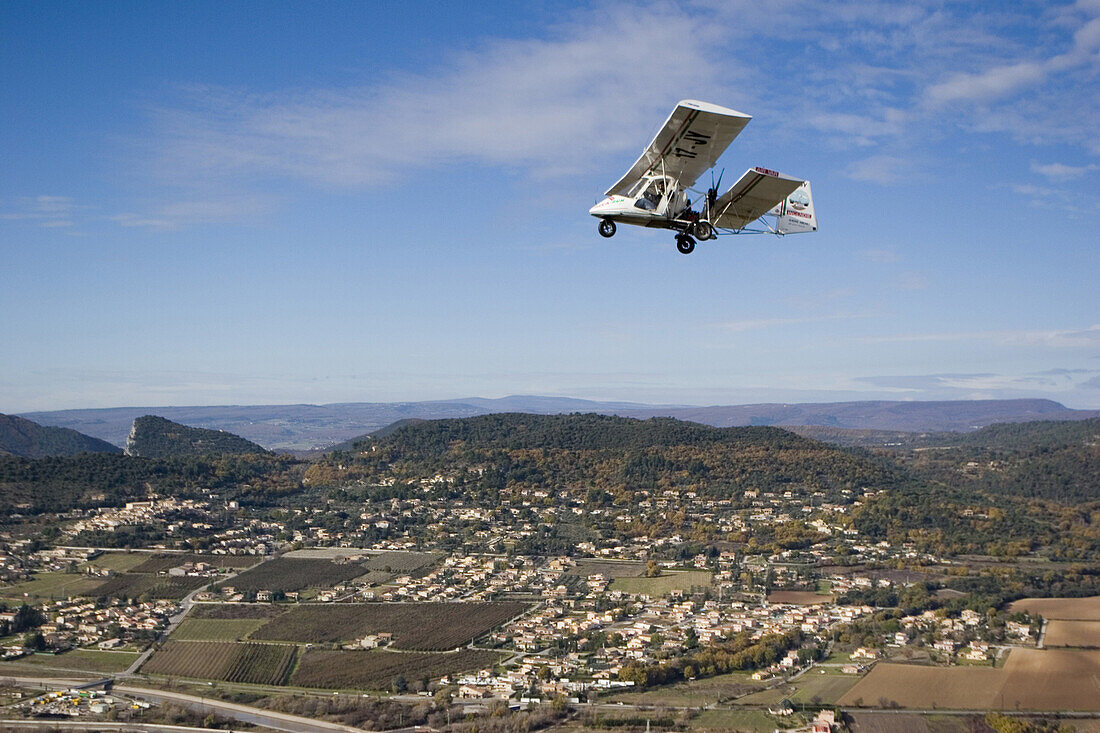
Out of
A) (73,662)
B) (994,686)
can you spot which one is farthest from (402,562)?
(994,686)

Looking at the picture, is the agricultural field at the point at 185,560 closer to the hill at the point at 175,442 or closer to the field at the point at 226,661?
the field at the point at 226,661

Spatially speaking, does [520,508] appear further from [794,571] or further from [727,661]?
[727,661]

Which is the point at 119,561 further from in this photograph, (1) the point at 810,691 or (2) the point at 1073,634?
(2) the point at 1073,634

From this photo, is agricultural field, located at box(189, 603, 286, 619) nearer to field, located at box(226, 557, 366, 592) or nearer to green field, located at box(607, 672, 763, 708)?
field, located at box(226, 557, 366, 592)

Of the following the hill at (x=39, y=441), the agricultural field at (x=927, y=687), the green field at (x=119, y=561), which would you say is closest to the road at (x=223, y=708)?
the agricultural field at (x=927, y=687)

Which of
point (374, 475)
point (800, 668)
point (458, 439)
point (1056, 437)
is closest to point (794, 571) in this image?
point (800, 668)
